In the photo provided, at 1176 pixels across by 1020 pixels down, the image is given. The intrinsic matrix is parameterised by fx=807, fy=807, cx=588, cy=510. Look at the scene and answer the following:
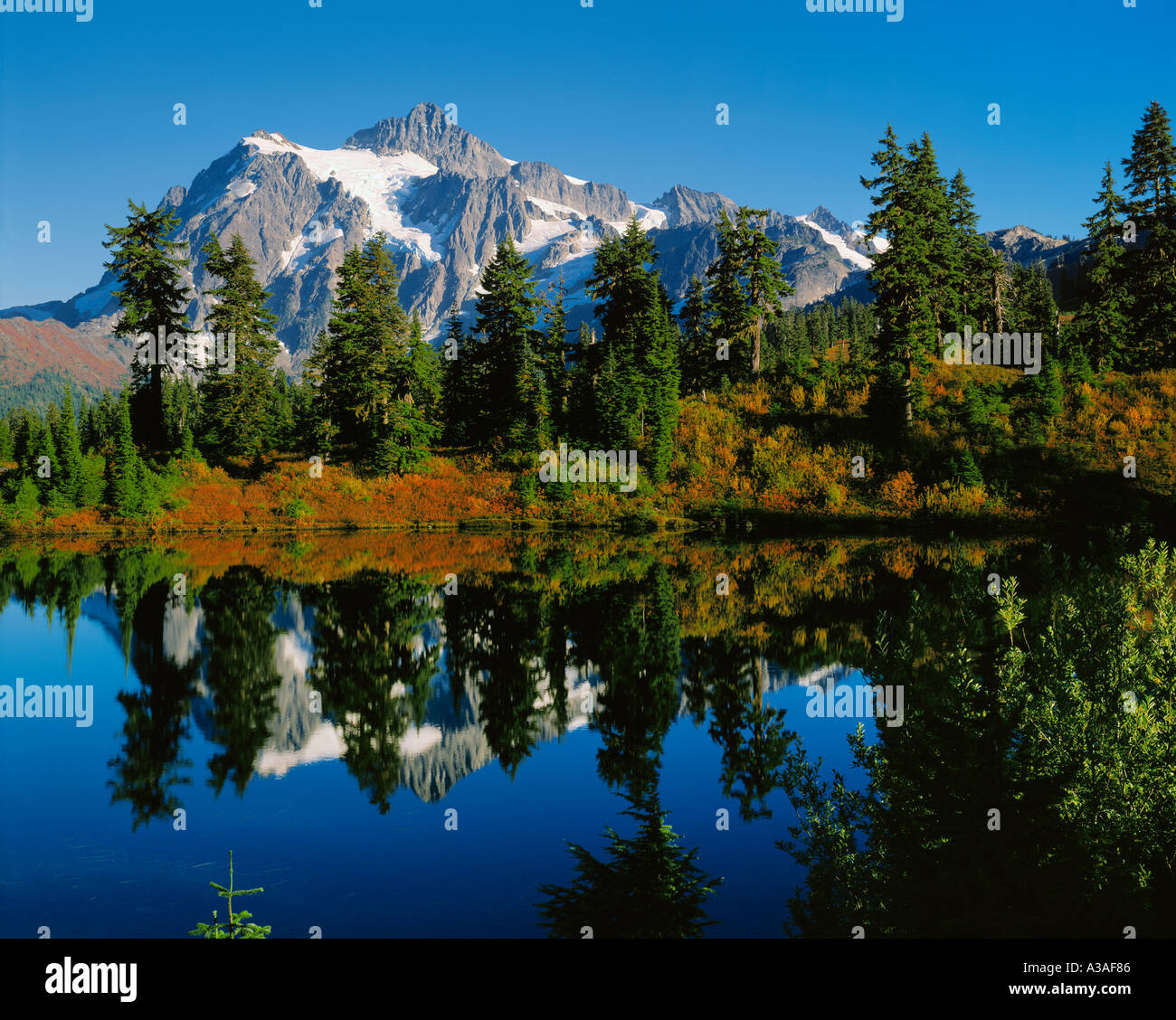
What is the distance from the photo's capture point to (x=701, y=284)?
67562 millimetres

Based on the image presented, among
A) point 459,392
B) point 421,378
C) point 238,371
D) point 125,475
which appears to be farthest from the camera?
point 459,392

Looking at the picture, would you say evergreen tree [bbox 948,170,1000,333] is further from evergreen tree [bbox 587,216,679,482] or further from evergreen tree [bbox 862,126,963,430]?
evergreen tree [bbox 587,216,679,482]

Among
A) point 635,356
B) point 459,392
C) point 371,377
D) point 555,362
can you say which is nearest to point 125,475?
point 371,377

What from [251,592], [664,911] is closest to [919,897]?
[664,911]

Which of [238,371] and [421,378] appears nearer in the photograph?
[238,371]

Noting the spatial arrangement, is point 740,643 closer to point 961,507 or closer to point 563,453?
point 961,507

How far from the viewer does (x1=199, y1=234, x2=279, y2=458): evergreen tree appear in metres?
61.6

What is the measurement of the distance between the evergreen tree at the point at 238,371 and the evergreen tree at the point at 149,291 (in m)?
2.47

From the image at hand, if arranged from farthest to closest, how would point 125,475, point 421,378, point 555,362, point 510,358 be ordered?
point 555,362
point 421,378
point 510,358
point 125,475

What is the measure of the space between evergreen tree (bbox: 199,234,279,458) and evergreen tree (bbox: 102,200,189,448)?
2.47m

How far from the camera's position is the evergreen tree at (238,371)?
6159 centimetres

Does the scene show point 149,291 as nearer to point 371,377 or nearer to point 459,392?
point 371,377

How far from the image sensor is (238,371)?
61.5 metres

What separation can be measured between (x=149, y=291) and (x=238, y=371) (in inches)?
349
